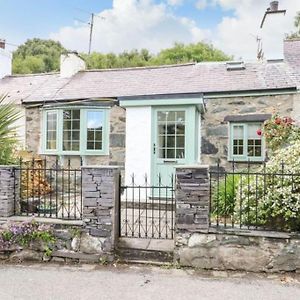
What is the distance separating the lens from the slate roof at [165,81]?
36.7 feet

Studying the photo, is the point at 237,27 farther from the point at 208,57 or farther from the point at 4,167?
the point at 4,167

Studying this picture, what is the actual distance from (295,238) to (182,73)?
358 inches

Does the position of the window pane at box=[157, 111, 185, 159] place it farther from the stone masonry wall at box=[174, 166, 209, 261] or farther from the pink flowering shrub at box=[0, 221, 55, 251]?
the pink flowering shrub at box=[0, 221, 55, 251]

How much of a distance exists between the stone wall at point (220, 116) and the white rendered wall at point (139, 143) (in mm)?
2362

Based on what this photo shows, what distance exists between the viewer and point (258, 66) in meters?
12.4

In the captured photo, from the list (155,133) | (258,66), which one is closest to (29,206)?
(155,133)

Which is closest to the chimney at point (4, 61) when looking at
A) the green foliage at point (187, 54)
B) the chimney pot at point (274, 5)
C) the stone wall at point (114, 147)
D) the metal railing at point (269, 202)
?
the stone wall at point (114, 147)

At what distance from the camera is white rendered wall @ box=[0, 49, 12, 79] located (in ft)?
52.7

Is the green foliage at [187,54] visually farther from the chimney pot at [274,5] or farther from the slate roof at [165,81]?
the slate roof at [165,81]

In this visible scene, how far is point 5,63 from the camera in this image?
16328 millimetres

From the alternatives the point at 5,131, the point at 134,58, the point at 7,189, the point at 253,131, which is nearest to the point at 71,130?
the point at 5,131

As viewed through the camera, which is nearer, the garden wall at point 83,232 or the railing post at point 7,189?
the garden wall at point 83,232

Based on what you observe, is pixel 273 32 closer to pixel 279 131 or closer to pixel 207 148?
pixel 279 131

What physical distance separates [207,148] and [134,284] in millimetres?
6925
